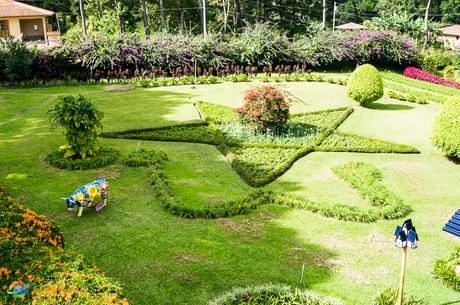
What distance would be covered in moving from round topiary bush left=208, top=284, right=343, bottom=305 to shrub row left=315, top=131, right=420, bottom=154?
8572 mm

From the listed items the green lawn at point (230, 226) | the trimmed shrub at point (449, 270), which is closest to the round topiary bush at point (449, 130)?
the green lawn at point (230, 226)

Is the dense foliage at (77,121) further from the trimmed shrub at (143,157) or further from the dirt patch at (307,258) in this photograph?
the dirt patch at (307,258)

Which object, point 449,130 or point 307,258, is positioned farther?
point 449,130

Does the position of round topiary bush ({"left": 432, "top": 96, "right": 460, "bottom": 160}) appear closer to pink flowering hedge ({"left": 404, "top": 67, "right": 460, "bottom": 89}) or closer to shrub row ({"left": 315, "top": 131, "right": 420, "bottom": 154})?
shrub row ({"left": 315, "top": 131, "right": 420, "bottom": 154})

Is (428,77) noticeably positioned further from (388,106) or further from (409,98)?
(388,106)

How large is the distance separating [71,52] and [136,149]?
16.6m

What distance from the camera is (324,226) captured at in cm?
1053

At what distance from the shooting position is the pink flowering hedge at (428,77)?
3222cm

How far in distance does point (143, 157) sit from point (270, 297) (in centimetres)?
785

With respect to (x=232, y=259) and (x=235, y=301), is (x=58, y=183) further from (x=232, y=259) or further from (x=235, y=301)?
(x=235, y=301)

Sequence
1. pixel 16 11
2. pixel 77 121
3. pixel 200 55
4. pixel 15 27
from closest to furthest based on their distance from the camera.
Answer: pixel 77 121, pixel 200 55, pixel 16 11, pixel 15 27

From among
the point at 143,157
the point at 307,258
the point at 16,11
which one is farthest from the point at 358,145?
the point at 16,11

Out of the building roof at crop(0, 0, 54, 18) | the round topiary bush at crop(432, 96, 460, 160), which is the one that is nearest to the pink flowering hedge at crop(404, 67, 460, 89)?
the round topiary bush at crop(432, 96, 460, 160)

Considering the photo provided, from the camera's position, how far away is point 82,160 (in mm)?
13750
